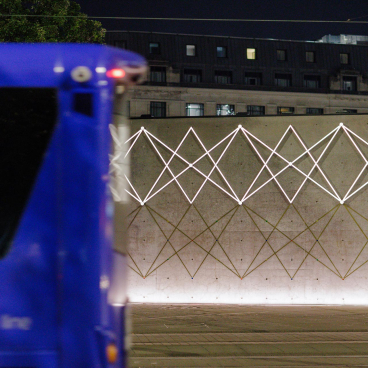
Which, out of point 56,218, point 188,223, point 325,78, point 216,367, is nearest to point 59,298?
point 56,218

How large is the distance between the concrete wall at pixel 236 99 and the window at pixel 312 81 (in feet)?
2.96

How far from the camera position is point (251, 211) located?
15141mm

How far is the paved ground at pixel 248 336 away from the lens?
864cm

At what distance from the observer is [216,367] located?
8.23 metres

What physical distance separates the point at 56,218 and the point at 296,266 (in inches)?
453

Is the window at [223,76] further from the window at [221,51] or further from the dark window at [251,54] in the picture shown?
the dark window at [251,54]

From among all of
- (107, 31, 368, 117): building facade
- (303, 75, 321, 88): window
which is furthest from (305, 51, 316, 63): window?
(303, 75, 321, 88): window

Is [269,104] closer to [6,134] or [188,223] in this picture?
[188,223]

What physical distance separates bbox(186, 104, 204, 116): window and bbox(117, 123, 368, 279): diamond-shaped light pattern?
41242 millimetres

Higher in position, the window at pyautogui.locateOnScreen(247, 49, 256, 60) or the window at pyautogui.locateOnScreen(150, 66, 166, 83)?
the window at pyautogui.locateOnScreen(247, 49, 256, 60)

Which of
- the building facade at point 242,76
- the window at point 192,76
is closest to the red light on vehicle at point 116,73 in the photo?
the building facade at point 242,76

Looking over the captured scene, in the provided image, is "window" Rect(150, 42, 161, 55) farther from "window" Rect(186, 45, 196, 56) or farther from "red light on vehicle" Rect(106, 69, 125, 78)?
"red light on vehicle" Rect(106, 69, 125, 78)

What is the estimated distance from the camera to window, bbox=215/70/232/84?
57250mm

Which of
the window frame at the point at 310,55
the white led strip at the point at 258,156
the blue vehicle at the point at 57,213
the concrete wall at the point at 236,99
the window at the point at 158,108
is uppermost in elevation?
the window frame at the point at 310,55
